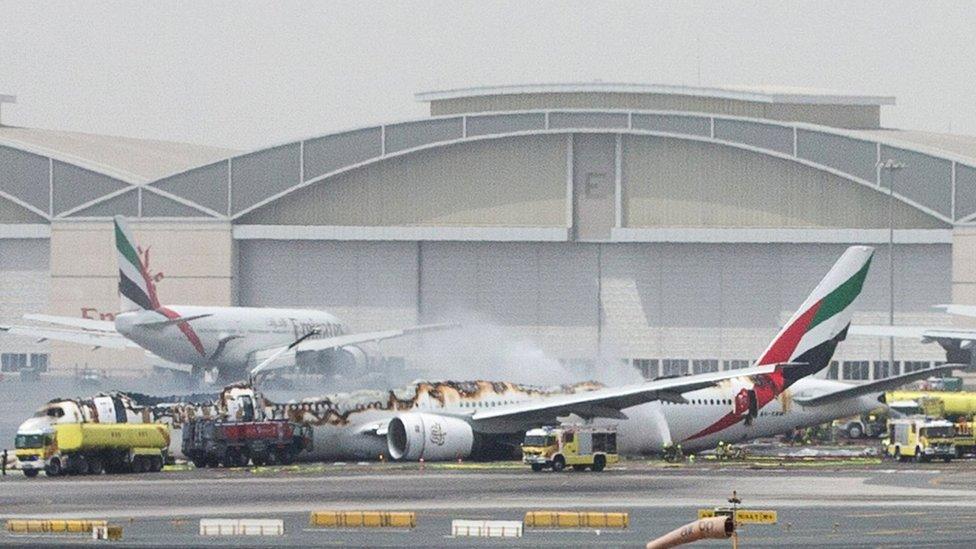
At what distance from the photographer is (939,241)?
13012 cm

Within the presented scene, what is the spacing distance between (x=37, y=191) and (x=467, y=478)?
8243 centimetres

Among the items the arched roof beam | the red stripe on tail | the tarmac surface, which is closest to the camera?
the tarmac surface

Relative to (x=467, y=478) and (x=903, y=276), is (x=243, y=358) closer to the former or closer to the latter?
(x=903, y=276)

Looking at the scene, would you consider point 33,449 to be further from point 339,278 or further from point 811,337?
point 339,278

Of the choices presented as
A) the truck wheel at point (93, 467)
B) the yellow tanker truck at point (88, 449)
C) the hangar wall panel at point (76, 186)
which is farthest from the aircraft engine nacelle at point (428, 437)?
the hangar wall panel at point (76, 186)

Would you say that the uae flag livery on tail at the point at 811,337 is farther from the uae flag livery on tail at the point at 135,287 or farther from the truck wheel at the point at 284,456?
the uae flag livery on tail at the point at 135,287

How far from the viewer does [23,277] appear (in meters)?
145

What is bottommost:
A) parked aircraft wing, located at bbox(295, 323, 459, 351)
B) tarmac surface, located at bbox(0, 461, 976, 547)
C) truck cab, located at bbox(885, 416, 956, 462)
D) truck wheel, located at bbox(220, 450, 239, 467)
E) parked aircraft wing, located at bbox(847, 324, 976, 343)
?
tarmac surface, located at bbox(0, 461, 976, 547)

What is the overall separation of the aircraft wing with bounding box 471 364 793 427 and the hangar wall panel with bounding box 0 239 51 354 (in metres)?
75.3

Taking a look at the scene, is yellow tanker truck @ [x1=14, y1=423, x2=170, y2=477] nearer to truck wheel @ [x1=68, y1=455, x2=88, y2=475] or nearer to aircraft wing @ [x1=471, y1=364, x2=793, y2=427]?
truck wheel @ [x1=68, y1=455, x2=88, y2=475]

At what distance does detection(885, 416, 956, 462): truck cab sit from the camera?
75688mm

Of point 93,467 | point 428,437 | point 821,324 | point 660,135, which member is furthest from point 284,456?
point 660,135

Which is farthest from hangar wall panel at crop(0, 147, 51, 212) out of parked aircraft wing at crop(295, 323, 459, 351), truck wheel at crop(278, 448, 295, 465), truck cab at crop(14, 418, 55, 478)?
truck cab at crop(14, 418, 55, 478)

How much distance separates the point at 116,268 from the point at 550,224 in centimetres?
2876
